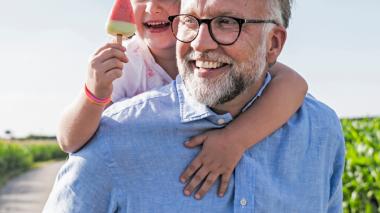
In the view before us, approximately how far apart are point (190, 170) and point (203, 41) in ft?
1.66

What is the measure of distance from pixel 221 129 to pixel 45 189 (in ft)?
51.6

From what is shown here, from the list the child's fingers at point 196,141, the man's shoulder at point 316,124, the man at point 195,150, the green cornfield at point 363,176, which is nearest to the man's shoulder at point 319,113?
the man's shoulder at point 316,124

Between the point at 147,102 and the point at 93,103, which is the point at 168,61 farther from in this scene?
the point at 93,103

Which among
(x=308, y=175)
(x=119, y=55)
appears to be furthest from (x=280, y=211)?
(x=119, y=55)

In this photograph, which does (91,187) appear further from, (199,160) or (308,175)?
(308,175)

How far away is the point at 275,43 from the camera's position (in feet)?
9.97

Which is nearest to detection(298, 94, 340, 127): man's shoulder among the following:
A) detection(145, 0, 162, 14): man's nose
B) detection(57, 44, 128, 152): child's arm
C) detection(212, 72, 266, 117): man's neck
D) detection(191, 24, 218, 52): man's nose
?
detection(212, 72, 266, 117): man's neck

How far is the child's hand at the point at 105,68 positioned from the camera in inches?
102

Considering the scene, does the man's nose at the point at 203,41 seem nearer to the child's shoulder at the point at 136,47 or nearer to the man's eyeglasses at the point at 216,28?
the man's eyeglasses at the point at 216,28

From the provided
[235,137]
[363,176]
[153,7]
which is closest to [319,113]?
[235,137]

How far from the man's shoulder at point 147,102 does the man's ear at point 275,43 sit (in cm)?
45

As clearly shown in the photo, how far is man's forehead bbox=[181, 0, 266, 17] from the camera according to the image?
8.94 ft

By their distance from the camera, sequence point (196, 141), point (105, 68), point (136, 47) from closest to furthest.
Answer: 1. point (105, 68)
2. point (196, 141)
3. point (136, 47)

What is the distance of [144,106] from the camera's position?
2867 millimetres
